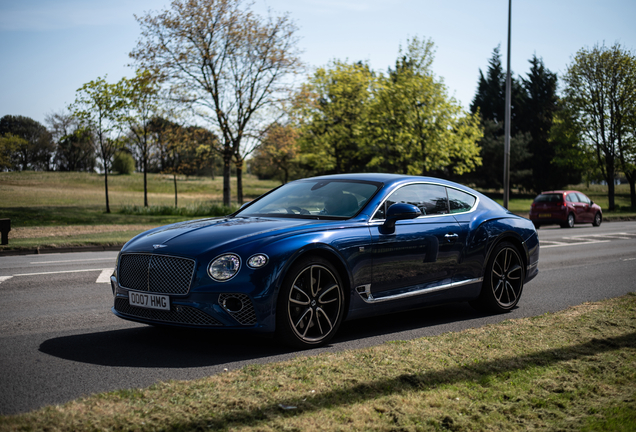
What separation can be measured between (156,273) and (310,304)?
1360 millimetres

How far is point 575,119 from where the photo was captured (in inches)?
1834

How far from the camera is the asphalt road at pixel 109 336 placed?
4199 millimetres

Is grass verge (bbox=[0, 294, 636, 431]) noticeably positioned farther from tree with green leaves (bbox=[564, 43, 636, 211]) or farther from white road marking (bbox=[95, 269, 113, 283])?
tree with green leaves (bbox=[564, 43, 636, 211])

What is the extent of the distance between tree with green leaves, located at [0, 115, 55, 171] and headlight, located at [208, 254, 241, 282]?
35.1 meters

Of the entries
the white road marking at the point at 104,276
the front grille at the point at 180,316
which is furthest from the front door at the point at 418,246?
the white road marking at the point at 104,276

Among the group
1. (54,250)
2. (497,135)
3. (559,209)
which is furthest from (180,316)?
(497,135)

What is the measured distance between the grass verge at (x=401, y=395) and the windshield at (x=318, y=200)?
152 cm

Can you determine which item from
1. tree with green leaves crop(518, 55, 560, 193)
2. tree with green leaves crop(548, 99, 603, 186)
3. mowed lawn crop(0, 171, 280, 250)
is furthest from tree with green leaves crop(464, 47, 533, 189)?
mowed lawn crop(0, 171, 280, 250)

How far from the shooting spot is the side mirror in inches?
221

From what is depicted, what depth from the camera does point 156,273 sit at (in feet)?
16.5

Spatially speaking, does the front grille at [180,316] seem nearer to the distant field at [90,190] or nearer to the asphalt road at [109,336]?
the asphalt road at [109,336]

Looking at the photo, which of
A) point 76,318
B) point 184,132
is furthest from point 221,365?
point 184,132

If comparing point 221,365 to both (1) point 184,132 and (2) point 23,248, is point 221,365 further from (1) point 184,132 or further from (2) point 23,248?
(1) point 184,132

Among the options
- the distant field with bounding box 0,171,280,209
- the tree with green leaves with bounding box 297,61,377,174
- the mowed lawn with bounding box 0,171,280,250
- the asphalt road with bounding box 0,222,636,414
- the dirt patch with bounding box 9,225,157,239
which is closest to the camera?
the asphalt road with bounding box 0,222,636,414
